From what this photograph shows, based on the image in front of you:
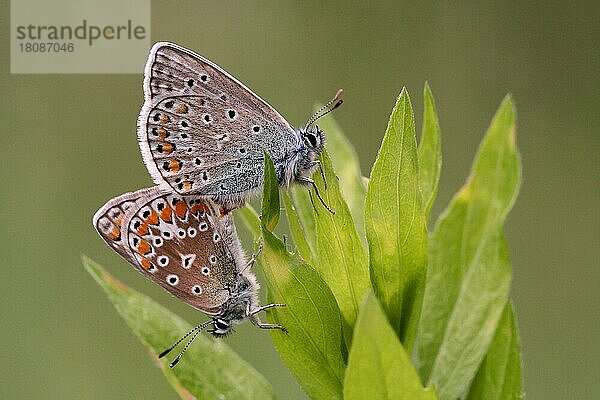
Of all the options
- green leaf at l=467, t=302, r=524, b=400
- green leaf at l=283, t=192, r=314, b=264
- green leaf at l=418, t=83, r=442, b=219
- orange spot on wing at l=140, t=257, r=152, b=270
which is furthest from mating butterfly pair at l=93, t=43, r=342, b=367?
green leaf at l=467, t=302, r=524, b=400

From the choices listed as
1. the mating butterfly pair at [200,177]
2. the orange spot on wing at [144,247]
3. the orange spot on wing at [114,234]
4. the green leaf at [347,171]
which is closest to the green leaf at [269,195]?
the mating butterfly pair at [200,177]

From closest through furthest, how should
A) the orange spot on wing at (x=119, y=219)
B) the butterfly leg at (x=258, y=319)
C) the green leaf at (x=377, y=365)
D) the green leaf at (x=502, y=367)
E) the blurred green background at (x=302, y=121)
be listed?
1. the green leaf at (x=377, y=365)
2. the butterfly leg at (x=258, y=319)
3. the green leaf at (x=502, y=367)
4. the orange spot on wing at (x=119, y=219)
5. the blurred green background at (x=302, y=121)

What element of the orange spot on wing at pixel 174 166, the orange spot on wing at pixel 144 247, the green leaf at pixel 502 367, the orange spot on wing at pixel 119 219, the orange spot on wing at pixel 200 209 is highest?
the orange spot on wing at pixel 174 166

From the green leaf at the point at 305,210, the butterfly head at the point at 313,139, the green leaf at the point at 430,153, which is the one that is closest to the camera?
the green leaf at the point at 430,153

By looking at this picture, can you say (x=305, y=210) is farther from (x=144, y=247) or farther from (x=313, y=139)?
(x=144, y=247)

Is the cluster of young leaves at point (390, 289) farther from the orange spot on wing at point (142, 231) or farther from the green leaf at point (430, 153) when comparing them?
the orange spot on wing at point (142, 231)

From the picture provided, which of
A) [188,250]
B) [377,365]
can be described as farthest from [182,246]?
[377,365]

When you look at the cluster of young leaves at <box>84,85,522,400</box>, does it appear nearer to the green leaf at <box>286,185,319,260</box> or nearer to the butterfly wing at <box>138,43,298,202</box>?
the green leaf at <box>286,185,319,260</box>
